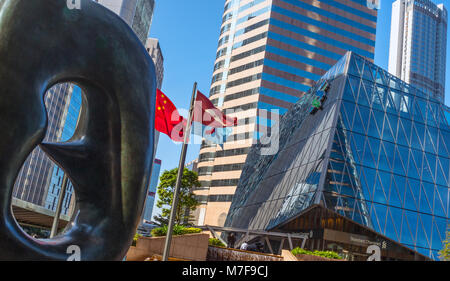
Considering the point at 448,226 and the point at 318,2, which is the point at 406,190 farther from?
the point at 318,2

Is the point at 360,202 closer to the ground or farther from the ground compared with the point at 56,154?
farther from the ground

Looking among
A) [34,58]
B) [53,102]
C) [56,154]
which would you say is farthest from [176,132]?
[53,102]

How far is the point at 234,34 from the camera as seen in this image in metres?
83.6

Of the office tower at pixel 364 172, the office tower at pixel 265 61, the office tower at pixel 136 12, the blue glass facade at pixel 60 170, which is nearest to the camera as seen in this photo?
the office tower at pixel 364 172

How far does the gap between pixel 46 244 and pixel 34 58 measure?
69.2 inches

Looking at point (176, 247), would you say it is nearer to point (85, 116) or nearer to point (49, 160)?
point (85, 116)

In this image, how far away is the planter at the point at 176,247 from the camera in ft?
56.0

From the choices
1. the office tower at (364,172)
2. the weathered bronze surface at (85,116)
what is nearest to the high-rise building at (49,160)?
the office tower at (364,172)

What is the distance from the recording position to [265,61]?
7350 centimetres

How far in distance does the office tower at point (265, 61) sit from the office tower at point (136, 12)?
40638mm

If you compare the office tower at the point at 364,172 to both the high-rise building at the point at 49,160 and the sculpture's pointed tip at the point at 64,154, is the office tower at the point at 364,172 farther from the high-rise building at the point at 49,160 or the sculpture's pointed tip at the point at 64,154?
the high-rise building at the point at 49,160

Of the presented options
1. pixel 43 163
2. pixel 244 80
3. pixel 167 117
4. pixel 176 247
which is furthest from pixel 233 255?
pixel 43 163

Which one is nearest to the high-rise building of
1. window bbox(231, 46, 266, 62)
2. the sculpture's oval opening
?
the sculpture's oval opening

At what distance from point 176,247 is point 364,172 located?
16264 mm
